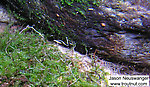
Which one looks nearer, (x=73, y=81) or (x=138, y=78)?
(x=73, y=81)

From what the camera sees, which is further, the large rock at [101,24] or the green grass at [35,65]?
the large rock at [101,24]

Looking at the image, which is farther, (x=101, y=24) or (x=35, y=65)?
(x=101, y=24)

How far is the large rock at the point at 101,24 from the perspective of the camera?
3049mm

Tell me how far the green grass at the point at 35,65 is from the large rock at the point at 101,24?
1.42ft

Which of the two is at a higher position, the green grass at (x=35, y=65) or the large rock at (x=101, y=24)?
the large rock at (x=101, y=24)

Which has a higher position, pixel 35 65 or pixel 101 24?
pixel 101 24

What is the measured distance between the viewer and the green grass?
2.55 m

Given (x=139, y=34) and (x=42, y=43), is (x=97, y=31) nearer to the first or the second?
(x=139, y=34)

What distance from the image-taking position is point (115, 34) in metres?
3.19

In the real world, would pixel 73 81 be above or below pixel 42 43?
below

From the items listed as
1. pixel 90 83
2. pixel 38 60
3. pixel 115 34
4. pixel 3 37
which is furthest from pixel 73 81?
pixel 3 37

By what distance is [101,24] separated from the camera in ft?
10.4

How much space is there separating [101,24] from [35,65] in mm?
1611

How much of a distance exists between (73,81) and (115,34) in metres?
1.35
